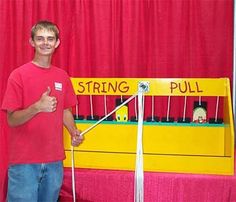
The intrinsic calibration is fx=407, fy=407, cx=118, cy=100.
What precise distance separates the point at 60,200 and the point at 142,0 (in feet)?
3.95

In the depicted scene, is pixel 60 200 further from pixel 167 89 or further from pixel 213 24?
pixel 213 24

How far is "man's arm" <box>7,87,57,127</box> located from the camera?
1.20 metres

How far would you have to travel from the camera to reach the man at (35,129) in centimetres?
128

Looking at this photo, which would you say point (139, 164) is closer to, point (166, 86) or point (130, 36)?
point (166, 86)

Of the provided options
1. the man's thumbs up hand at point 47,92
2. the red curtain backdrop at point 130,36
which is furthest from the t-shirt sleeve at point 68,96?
the red curtain backdrop at point 130,36

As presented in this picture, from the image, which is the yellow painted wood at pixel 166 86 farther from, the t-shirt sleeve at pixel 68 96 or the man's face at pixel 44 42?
the man's face at pixel 44 42

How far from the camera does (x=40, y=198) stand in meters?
1.41

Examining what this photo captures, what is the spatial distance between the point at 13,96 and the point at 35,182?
0.29 metres

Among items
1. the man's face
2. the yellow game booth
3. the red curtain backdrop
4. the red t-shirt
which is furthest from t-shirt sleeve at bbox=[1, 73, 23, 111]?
the red curtain backdrop

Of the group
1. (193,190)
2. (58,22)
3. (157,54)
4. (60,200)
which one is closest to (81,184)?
(60,200)

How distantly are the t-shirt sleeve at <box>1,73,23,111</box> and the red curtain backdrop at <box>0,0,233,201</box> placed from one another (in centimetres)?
104

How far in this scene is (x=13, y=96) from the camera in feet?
4.15

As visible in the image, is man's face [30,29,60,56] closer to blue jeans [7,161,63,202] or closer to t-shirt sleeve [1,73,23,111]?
t-shirt sleeve [1,73,23,111]

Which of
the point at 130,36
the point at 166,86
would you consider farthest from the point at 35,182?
the point at 130,36
